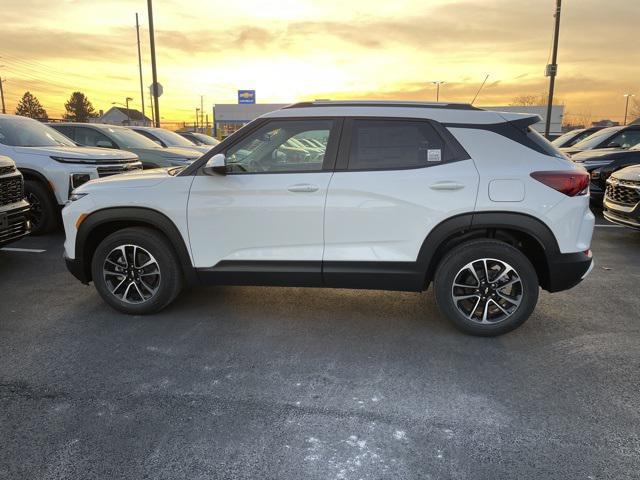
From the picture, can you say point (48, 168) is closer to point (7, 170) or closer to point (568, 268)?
point (7, 170)

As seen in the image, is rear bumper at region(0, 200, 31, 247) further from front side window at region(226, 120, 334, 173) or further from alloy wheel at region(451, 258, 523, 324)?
alloy wheel at region(451, 258, 523, 324)

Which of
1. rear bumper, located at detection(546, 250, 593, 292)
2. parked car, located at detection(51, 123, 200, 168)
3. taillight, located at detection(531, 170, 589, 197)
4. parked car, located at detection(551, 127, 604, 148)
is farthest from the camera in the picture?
parked car, located at detection(551, 127, 604, 148)

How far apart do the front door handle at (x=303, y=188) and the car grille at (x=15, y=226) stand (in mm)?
3752

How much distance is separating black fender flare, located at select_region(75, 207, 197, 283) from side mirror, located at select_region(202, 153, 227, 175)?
22.5 inches

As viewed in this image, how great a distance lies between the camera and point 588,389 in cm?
318

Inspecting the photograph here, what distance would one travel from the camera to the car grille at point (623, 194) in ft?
22.2

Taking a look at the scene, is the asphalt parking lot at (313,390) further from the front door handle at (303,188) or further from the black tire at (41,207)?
the black tire at (41,207)

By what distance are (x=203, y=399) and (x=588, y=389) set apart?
251 cm

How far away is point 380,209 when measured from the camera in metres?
3.81

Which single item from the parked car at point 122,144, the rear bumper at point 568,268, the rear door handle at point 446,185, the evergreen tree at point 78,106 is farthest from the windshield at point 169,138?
the evergreen tree at point 78,106

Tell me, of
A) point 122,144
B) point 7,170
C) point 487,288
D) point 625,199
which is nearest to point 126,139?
point 122,144

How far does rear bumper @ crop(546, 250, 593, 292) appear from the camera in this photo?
379cm

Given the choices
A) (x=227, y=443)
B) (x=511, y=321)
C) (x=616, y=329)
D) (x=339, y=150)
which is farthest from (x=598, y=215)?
(x=227, y=443)

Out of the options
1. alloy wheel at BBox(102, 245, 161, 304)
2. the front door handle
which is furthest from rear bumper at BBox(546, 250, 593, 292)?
alloy wheel at BBox(102, 245, 161, 304)
